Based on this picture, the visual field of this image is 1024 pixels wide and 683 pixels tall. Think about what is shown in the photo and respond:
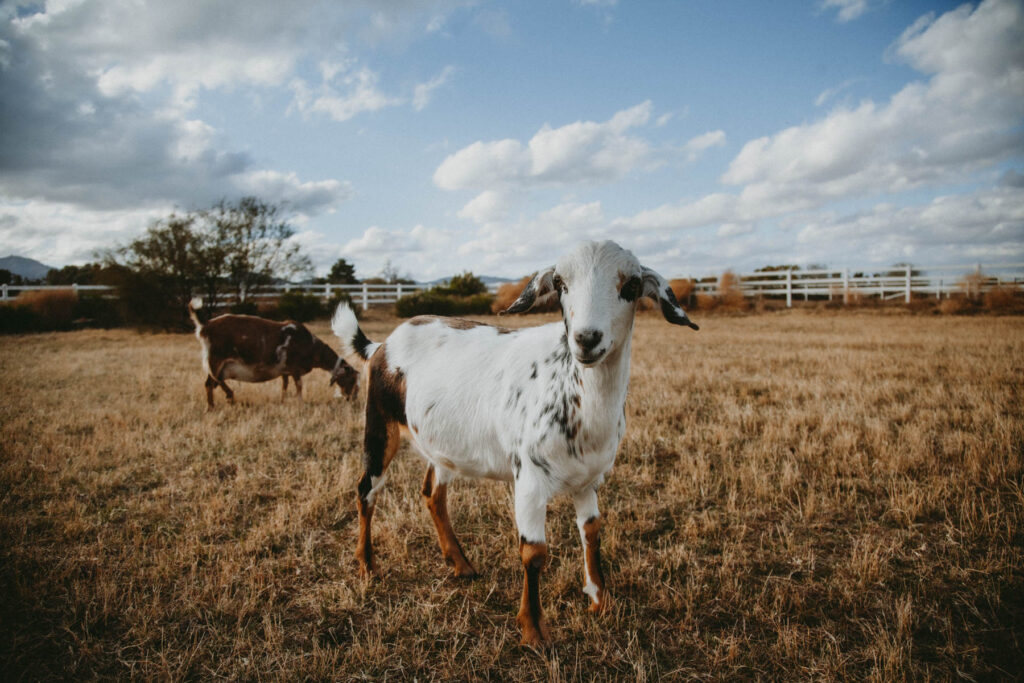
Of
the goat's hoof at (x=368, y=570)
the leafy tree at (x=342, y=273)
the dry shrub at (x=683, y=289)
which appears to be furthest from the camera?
the leafy tree at (x=342, y=273)

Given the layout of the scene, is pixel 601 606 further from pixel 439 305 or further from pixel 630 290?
pixel 439 305

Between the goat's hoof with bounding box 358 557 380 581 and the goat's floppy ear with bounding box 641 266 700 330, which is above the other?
the goat's floppy ear with bounding box 641 266 700 330

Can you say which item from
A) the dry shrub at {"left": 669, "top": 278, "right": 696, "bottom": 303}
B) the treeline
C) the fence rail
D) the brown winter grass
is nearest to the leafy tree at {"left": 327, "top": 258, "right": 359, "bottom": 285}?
the fence rail

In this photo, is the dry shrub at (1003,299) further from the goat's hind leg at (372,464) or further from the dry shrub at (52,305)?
the dry shrub at (52,305)

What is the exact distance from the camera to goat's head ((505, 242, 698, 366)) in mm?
2473

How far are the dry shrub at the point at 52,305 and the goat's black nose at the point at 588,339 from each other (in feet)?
86.7

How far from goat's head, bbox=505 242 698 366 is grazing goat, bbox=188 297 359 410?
22.6 feet

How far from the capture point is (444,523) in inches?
151

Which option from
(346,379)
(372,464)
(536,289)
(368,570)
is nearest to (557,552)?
(368,570)

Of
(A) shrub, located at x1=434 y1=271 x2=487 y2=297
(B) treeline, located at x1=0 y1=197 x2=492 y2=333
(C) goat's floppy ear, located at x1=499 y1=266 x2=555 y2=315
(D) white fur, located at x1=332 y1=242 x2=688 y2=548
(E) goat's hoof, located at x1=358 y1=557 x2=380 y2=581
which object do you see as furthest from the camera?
(A) shrub, located at x1=434 y1=271 x2=487 y2=297

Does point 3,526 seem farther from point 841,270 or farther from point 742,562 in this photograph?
point 841,270

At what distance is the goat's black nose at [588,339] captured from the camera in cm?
242

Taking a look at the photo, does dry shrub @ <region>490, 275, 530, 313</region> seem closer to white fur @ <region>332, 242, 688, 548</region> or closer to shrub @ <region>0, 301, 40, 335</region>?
shrub @ <region>0, 301, 40, 335</region>

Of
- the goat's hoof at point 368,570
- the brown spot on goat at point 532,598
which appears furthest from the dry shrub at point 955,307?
the goat's hoof at point 368,570
